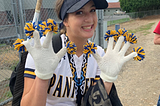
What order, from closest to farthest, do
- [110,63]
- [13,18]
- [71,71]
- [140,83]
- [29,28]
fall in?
[29,28] → [110,63] → [71,71] → [13,18] → [140,83]

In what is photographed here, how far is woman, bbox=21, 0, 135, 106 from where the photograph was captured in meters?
1.00

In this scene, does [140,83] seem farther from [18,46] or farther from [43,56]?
[18,46]

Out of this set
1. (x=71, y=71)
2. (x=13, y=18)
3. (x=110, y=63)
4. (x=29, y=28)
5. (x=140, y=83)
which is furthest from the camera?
(x=140, y=83)

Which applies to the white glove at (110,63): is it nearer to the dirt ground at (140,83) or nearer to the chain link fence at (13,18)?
the chain link fence at (13,18)

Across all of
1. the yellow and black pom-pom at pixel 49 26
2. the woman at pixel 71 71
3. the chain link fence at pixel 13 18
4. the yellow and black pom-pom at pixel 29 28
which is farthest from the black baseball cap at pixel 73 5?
the chain link fence at pixel 13 18

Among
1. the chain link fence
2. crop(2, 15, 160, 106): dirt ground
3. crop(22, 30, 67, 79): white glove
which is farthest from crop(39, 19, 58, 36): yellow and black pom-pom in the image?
crop(2, 15, 160, 106): dirt ground

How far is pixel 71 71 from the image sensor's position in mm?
1254

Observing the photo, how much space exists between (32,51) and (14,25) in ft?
6.16

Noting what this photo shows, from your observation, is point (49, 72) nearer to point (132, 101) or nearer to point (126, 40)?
point (126, 40)

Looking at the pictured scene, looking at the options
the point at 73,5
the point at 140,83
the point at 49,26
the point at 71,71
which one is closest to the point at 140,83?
the point at 140,83

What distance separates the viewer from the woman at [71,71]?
100 cm

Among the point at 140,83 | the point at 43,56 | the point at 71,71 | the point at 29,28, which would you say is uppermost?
the point at 29,28

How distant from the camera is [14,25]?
2578 mm

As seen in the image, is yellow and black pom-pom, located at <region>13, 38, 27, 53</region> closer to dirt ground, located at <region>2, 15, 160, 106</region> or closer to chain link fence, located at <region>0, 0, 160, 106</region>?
chain link fence, located at <region>0, 0, 160, 106</region>
